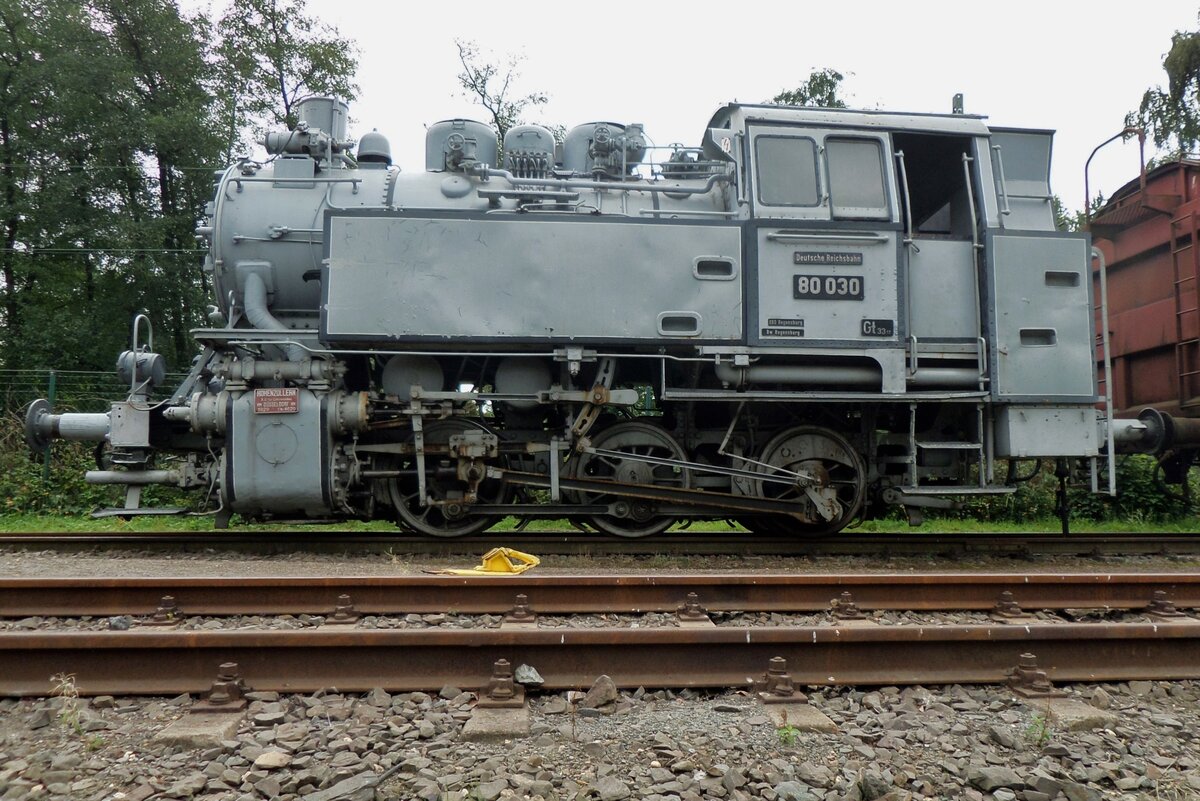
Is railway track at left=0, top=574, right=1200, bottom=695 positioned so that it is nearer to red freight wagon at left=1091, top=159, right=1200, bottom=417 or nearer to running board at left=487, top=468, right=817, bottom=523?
running board at left=487, top=468, right=817, bottom=523

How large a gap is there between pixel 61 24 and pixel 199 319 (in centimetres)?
757

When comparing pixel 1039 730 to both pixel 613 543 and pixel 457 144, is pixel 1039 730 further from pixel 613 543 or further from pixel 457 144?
pixel 457 144

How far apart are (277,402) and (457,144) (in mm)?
2931

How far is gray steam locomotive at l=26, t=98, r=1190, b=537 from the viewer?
6539 mm

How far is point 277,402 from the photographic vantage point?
6.44 metres

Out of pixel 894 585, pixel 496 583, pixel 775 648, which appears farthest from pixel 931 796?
pixel 496 583

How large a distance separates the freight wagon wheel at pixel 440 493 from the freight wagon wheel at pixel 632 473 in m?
0.91

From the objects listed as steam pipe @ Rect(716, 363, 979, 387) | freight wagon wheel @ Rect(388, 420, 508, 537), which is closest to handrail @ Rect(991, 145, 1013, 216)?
steam pipe @ Rect(716, 363, 979, 387)

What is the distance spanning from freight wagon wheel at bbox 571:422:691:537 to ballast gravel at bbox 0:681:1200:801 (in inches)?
145

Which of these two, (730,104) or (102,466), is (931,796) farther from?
(102,466)

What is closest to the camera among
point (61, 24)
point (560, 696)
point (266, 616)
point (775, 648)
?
point (560, 696)

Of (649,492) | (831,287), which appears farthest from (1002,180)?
(649,492)

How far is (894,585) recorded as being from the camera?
15.4 ft

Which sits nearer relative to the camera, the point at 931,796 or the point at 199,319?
the point at 931,796
